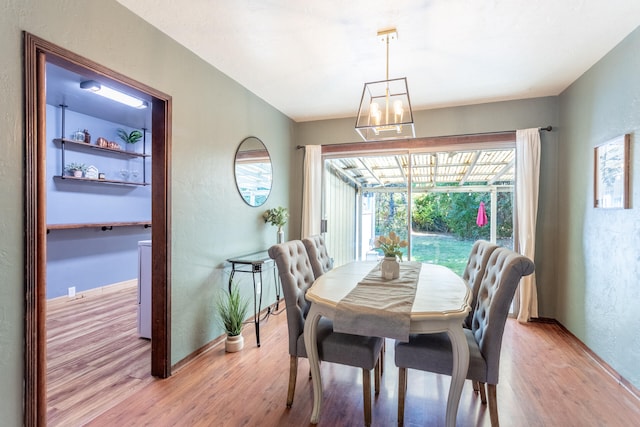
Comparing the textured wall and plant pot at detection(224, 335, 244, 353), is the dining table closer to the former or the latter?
plant pot at detection(224, 335, 244, 353)

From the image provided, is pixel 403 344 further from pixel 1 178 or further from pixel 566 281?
pixel 566 281

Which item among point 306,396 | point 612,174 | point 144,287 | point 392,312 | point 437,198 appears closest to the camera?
point 392,312

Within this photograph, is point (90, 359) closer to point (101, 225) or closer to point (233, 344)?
point (233, 344)

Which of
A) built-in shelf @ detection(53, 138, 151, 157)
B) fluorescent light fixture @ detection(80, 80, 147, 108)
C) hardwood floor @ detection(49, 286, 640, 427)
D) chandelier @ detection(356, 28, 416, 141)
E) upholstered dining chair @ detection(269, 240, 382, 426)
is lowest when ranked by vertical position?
hardwood floor @ detection(49, 286, 640, 427)

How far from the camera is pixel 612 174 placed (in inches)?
94.3

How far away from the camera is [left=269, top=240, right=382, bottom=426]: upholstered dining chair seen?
1.70 meters

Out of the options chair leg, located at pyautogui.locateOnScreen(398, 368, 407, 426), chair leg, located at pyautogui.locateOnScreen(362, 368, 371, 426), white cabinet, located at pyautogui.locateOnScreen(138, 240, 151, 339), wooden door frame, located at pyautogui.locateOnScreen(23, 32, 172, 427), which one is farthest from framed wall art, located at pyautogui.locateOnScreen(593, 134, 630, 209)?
white cabinet, located at pyautogui.locateOnScreen(138, 240, 151, 339)

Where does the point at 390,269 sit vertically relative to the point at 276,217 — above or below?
below

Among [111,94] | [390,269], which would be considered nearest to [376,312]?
[390,269]

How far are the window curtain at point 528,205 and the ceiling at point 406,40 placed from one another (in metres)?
0.55

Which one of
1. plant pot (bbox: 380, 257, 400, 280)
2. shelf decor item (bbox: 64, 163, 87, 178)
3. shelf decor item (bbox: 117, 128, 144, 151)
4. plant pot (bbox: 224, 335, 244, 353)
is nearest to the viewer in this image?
plant pot (bbox: 380, 257, 400, 280)

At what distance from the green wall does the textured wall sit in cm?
327

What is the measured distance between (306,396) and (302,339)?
18.1 inches

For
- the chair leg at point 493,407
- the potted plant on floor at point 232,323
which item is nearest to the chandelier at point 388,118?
the chair leg at point 493,407
